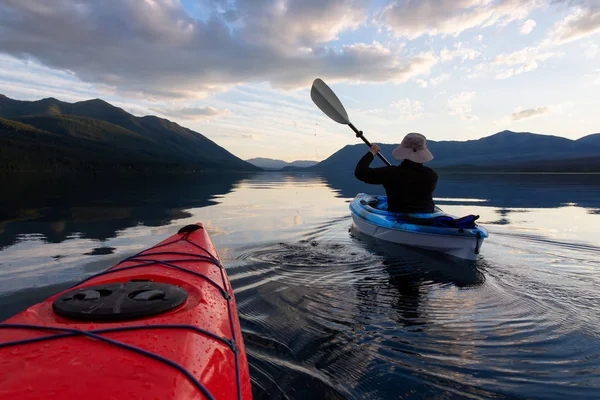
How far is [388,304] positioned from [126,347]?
416 cm

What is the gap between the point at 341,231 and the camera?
12383mm

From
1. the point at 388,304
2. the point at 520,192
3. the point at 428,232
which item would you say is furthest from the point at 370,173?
the point at 520,192

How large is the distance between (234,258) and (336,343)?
15.1 ft

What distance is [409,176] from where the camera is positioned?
8.90 meters

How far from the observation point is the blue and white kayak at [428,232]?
25.2 feet

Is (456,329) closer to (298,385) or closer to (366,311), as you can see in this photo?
(366,311)

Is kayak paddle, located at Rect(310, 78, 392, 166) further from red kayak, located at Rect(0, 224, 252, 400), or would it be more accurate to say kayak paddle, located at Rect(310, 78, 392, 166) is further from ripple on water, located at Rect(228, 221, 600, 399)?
red kayak, located at Rect(0, 224, 252, 400)

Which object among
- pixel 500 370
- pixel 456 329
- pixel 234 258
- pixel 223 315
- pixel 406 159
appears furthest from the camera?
pixel 406 159

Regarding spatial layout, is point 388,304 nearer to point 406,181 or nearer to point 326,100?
point 406,181

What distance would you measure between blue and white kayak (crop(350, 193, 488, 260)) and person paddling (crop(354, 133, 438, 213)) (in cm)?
35

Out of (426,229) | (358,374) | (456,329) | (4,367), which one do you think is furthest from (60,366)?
(426,229)

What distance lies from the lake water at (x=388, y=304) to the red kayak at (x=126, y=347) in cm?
100

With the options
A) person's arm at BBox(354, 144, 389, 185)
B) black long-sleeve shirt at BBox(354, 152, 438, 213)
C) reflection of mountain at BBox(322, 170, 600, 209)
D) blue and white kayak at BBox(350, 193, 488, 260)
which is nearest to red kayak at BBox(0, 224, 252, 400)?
blue and white kayak at BBox(350, 193, 488, 260)

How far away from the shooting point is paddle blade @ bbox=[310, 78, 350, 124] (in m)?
13.2
